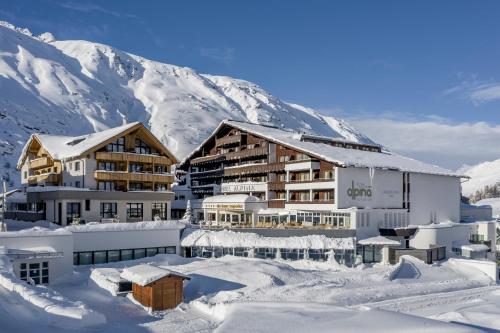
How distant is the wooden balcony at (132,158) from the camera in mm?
45562

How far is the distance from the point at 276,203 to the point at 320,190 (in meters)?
6.56

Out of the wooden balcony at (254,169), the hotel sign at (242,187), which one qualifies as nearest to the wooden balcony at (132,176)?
the hotel sign at (242,187)

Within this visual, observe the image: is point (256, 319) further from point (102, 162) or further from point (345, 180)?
point (102, 162)

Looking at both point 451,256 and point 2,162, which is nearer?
point 451,256

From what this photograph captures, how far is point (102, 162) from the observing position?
4638 centimetres

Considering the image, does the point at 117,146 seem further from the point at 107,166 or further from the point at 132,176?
the point at 132,176

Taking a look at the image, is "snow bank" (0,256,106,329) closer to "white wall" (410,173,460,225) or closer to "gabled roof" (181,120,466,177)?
"gabled roof" (181,120,466,177)

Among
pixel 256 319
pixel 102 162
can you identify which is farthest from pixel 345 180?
pixel 256 319

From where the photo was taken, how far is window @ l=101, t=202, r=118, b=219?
4494 centimetres

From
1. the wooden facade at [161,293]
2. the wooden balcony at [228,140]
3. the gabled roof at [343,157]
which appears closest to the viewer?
the wooden facade at [161,293]

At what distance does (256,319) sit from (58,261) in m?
22.3

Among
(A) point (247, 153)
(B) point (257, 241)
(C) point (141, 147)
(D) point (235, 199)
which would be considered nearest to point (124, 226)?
(B) point (257, 241)

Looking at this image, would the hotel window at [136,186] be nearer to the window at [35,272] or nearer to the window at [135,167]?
the window at [135,167]

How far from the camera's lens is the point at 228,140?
59.8m
